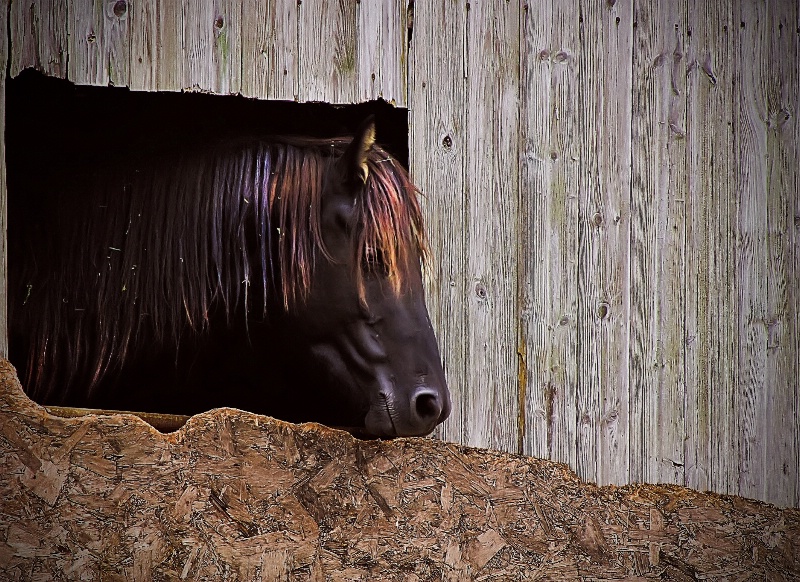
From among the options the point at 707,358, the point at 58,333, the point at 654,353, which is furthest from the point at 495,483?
the point at 58,333

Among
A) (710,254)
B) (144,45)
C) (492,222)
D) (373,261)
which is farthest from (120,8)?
(710,254)

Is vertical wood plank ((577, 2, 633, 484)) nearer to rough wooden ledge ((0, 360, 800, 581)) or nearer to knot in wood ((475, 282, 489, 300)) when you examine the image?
rough wooden ledge ((0, 360, 800, 581))

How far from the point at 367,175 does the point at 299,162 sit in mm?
176

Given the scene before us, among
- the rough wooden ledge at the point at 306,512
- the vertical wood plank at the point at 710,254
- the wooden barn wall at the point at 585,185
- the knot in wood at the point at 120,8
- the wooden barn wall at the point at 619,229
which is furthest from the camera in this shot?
the vertical wood plank at the point at 710,254

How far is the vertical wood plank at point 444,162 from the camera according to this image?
205 cm

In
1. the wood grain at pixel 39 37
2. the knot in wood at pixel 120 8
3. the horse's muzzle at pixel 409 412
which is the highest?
the knot in wood at pixel 120 8

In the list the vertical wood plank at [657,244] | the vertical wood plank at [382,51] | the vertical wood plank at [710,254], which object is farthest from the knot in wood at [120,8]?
the vertical wood plank at [710,254]

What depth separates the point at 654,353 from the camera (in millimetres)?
2270

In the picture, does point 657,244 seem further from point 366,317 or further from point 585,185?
point 366,317

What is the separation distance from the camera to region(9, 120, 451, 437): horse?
179 centimetres

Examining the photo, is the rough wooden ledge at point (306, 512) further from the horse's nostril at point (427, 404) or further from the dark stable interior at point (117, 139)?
the horse's nostril at point (427, 404)

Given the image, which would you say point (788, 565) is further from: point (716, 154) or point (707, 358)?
point (716, 154)

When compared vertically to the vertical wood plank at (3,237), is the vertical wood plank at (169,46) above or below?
above

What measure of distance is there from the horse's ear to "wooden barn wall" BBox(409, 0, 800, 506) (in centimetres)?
27
